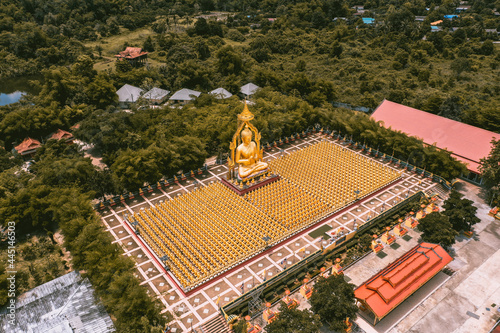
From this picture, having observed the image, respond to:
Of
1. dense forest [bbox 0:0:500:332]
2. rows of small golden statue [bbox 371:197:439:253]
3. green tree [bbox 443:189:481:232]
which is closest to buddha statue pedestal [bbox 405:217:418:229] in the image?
rows of small golden statue [bbox 371:197:439:253]

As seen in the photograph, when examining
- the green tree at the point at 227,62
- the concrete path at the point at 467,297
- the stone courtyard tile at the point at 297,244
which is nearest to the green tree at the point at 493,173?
the concrete path at the point at 467,297

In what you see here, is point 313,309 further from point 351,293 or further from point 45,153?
point 45,153

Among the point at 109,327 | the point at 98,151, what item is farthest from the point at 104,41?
the point at 109,327

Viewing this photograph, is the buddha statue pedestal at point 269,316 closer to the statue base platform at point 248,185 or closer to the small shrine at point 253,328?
the small shrine at point 253,328

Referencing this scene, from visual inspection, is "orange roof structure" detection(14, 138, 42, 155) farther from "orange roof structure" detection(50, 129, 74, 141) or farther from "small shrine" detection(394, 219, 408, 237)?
"small shrine" detection(394, 219, 408, 237)

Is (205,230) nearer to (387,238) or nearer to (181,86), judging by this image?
(387,238)

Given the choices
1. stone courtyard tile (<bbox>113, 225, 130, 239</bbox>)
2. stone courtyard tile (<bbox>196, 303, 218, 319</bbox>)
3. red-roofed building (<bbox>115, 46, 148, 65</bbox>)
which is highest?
stone courtyard tile (<bbox>196, 303, 218, 319</bbox>)
